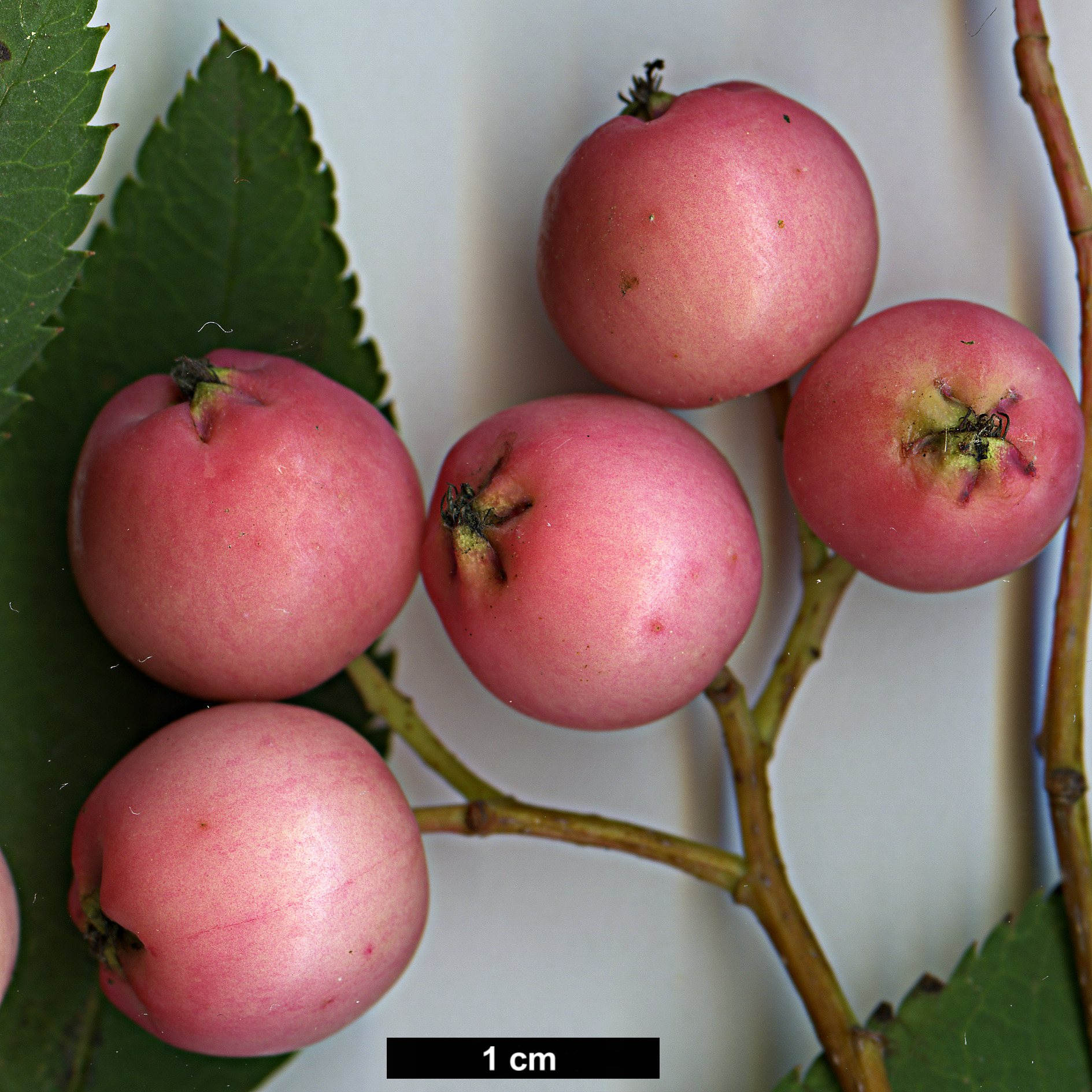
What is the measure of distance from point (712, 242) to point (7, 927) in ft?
1.14

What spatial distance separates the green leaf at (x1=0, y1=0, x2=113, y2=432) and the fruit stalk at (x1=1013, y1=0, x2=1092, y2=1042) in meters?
0.38

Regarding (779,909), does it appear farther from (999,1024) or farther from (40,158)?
(40,158)

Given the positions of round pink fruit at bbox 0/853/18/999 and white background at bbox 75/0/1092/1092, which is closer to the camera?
round pink fruit at bbox 0/853/18/999

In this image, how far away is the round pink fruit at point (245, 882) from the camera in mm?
335

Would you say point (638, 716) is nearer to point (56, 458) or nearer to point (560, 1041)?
point (560, 1041)

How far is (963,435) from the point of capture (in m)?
0.35

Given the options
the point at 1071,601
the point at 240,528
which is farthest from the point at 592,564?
the point at 1071,601

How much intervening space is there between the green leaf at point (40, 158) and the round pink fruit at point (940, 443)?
0.30 meters

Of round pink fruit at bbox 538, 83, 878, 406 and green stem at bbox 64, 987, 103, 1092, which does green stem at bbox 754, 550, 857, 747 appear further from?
green stem at bbox 64, 987, 103, 1092

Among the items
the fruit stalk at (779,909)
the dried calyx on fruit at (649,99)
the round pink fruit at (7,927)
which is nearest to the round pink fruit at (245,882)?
the round pink fruit at (7,927)

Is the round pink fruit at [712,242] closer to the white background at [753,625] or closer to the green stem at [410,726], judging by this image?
the white background at [753,625]

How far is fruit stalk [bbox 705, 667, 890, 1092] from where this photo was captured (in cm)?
41

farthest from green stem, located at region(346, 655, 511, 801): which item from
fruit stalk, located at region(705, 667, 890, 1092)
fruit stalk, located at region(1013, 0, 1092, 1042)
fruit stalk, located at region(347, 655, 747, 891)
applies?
fruit stalk, located at region(1013, 0, 1092, 1042)

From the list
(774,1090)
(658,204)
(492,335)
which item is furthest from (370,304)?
(774,1090)
